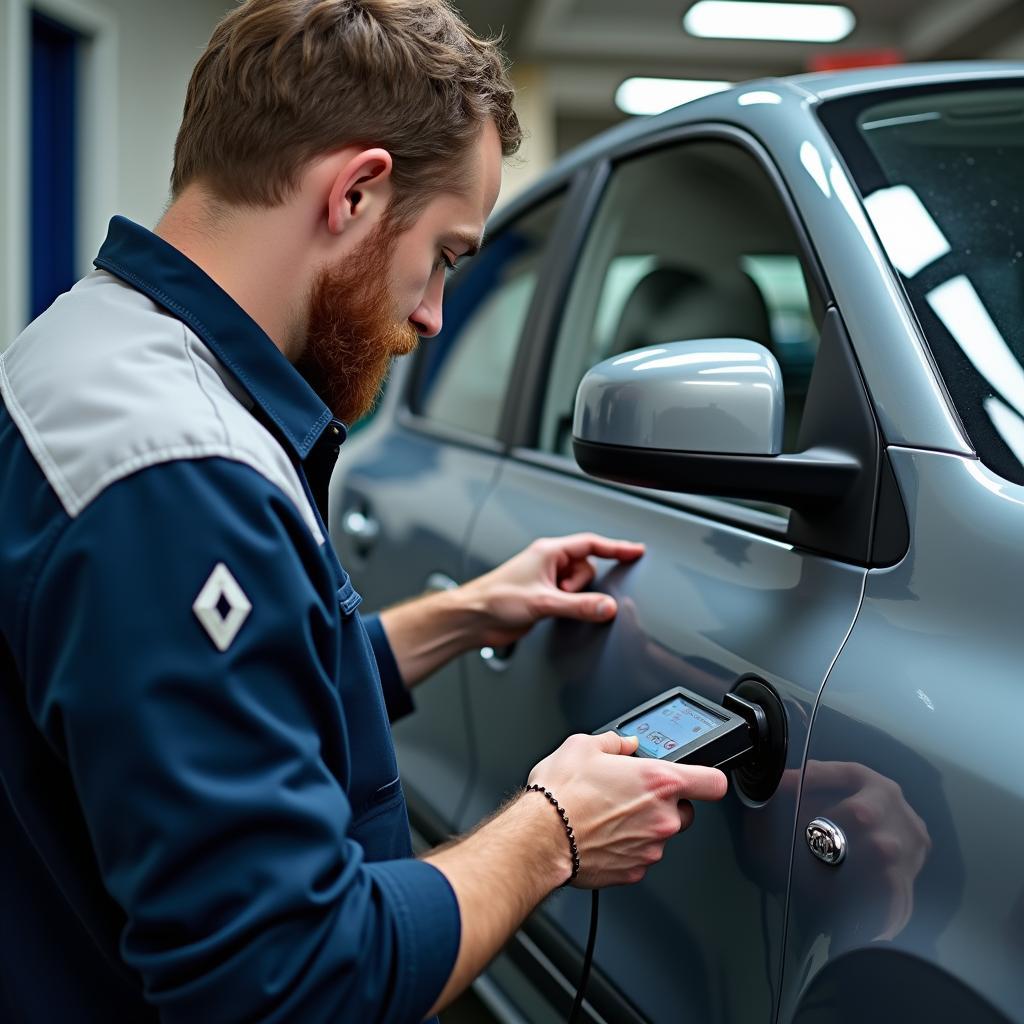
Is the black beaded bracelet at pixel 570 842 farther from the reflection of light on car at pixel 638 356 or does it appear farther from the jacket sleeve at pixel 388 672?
the jacket sleeve at pixel 388 672

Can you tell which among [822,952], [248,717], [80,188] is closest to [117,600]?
[248,717]

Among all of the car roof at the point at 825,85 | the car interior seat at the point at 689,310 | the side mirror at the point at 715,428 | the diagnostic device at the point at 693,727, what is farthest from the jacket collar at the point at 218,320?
the car interior seat at the point at 689,310

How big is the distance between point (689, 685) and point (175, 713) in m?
0.62

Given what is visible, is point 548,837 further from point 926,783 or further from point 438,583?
point 438,583

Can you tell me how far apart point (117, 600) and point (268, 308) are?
346 mm

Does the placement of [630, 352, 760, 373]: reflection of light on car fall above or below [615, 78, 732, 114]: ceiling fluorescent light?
below

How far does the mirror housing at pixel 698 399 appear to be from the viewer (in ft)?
3.59

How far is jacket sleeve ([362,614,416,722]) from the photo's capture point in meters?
1.64

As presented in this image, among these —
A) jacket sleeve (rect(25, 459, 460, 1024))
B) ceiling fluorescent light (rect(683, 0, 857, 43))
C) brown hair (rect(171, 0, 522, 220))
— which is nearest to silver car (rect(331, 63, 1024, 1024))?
brown hair (rect(171, 0, 522, 220))

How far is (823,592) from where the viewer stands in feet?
3.69

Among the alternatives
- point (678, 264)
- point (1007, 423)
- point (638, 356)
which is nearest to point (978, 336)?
point (1007, 423)

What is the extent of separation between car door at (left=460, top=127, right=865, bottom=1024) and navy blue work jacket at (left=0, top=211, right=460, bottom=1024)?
14.0 inches

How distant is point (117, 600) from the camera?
0.80 metres

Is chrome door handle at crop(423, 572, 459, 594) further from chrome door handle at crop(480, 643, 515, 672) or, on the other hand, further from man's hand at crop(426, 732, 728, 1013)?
man's hand at crop(426, 732, 728, 1013)
